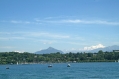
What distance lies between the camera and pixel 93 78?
195 ft

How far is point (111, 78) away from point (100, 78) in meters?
2.54

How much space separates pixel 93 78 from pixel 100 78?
1.72 meters

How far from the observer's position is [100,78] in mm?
59938

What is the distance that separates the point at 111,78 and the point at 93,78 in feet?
13.9

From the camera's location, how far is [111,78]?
60094mm
